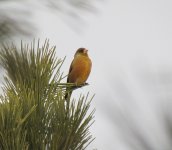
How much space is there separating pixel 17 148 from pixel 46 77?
15.5 inches

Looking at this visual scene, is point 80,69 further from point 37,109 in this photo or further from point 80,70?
point 37,109

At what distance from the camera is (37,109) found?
2.93 feet

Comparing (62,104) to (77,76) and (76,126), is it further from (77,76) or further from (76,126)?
(77,76)

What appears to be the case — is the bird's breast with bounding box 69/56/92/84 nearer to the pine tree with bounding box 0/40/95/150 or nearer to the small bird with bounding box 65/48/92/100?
the small bird with bounding box 65/48/92/100

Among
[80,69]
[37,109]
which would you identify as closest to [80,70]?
[80,69]

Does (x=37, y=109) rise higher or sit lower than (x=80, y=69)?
lower

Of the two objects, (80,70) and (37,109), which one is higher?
(80,70)

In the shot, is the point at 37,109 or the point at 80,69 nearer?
the point at 37,109

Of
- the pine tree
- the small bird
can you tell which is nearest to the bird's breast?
the small bird

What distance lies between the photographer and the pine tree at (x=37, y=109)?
73 centimetres

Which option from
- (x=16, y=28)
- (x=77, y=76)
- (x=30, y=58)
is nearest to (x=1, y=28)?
(x=16, y=28)

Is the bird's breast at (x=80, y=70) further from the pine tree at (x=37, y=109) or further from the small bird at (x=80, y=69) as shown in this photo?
the pine tree at (x=37, y=109)

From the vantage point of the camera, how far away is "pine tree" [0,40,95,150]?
28.7 inches

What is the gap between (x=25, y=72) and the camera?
1.07 metres
